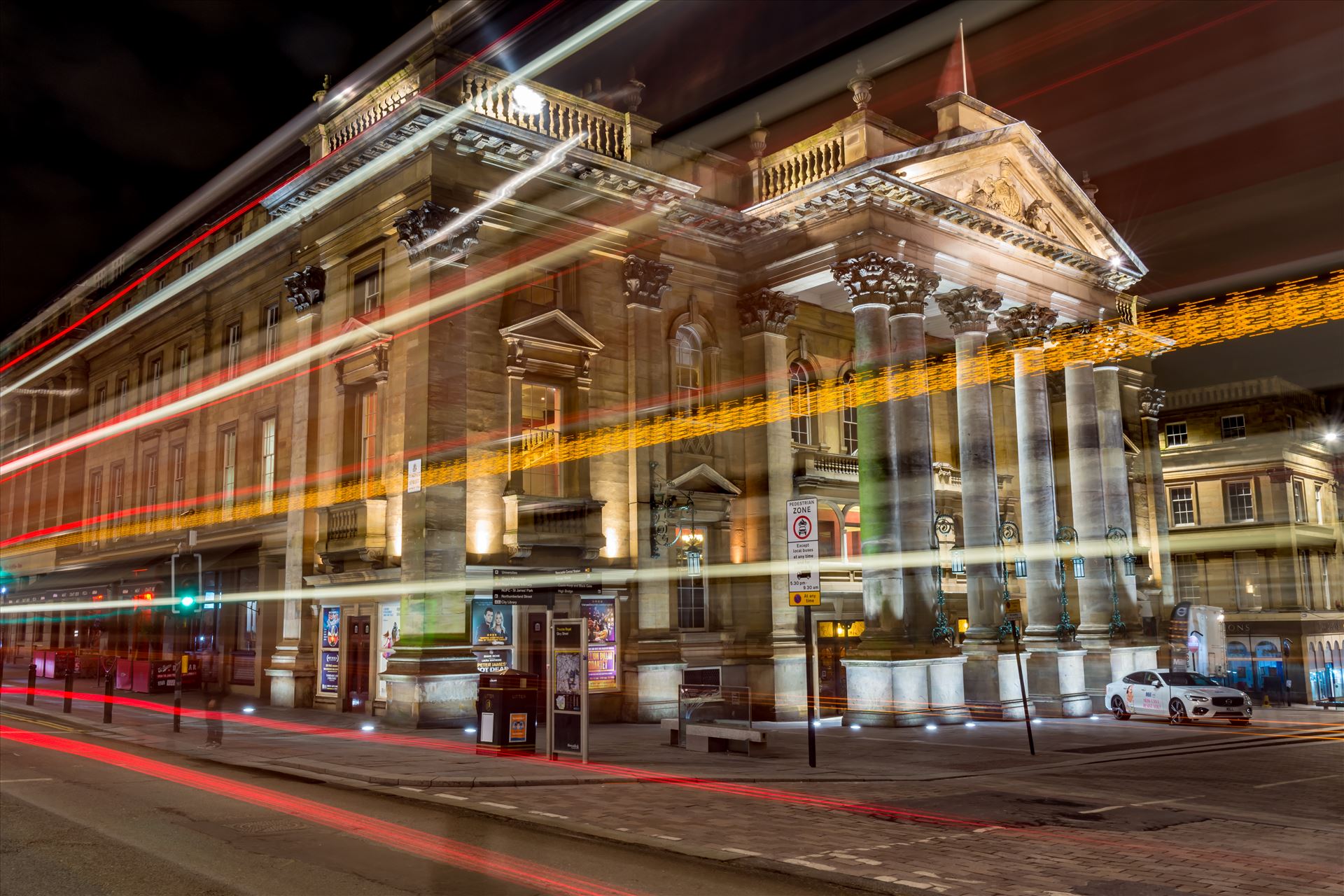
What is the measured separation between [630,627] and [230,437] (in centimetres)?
1669

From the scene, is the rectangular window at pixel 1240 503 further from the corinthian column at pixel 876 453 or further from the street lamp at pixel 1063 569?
the corinthian column at pixel 876 453

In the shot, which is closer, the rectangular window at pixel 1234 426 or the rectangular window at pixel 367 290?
the rectangular window at pixel 367 290

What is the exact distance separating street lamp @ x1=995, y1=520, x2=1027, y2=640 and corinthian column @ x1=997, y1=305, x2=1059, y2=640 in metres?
0.45

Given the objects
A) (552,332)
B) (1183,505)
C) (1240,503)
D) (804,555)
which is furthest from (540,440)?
(1183,505)

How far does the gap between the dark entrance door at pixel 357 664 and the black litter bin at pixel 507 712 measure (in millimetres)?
8864

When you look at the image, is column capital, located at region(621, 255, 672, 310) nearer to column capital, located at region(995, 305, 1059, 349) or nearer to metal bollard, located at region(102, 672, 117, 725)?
column capital, located at region(995, 305, 1059, 349)

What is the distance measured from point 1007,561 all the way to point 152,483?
104 feet

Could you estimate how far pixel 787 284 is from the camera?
101ft

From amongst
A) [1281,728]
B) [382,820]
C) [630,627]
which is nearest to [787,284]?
[630,627]

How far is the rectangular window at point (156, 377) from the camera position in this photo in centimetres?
3919

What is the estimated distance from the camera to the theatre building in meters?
24.8

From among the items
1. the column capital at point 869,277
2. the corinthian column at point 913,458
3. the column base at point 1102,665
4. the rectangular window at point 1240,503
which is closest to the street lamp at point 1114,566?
the column base at point 1102,665

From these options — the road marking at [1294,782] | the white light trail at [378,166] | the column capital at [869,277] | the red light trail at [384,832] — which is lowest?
the road marking at [1294,782]

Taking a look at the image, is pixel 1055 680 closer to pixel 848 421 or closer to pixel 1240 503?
pixel 848 421
